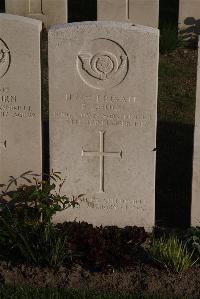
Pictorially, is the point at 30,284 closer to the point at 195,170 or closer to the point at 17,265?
the point at 17,265

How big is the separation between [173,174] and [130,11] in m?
5.70

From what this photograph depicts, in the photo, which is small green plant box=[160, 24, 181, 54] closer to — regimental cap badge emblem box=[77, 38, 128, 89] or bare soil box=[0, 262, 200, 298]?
regimental cap badge emblem box=[77, 38, 128, 89]

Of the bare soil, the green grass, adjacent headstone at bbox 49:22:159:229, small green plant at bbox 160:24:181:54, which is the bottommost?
the green grass

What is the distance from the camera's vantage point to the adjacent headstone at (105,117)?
19.3 ft

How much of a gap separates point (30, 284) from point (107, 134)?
59.7 inches

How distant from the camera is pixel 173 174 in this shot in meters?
7.85

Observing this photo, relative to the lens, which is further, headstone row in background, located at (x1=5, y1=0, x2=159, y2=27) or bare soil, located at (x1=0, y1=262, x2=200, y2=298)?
headstone row in background, located at (x1=5, y1=0, x2=159, y2=27)

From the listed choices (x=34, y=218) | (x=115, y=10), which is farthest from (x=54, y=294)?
(x=115, y=10)

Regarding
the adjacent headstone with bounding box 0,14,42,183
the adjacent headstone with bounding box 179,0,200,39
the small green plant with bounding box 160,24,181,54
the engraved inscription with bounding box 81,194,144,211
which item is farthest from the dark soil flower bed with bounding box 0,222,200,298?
the adjacent headstone with bounding box 179,0,200,39

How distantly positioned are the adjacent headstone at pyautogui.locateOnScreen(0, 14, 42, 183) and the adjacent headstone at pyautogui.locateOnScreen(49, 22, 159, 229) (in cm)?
16

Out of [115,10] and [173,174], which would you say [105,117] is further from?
[115,10]

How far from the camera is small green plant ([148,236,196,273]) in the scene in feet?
18.2

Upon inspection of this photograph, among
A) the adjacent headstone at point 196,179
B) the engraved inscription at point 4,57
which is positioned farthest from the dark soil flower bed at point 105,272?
the engraved inscription at point 4,57

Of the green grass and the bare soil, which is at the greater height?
the bare soil
